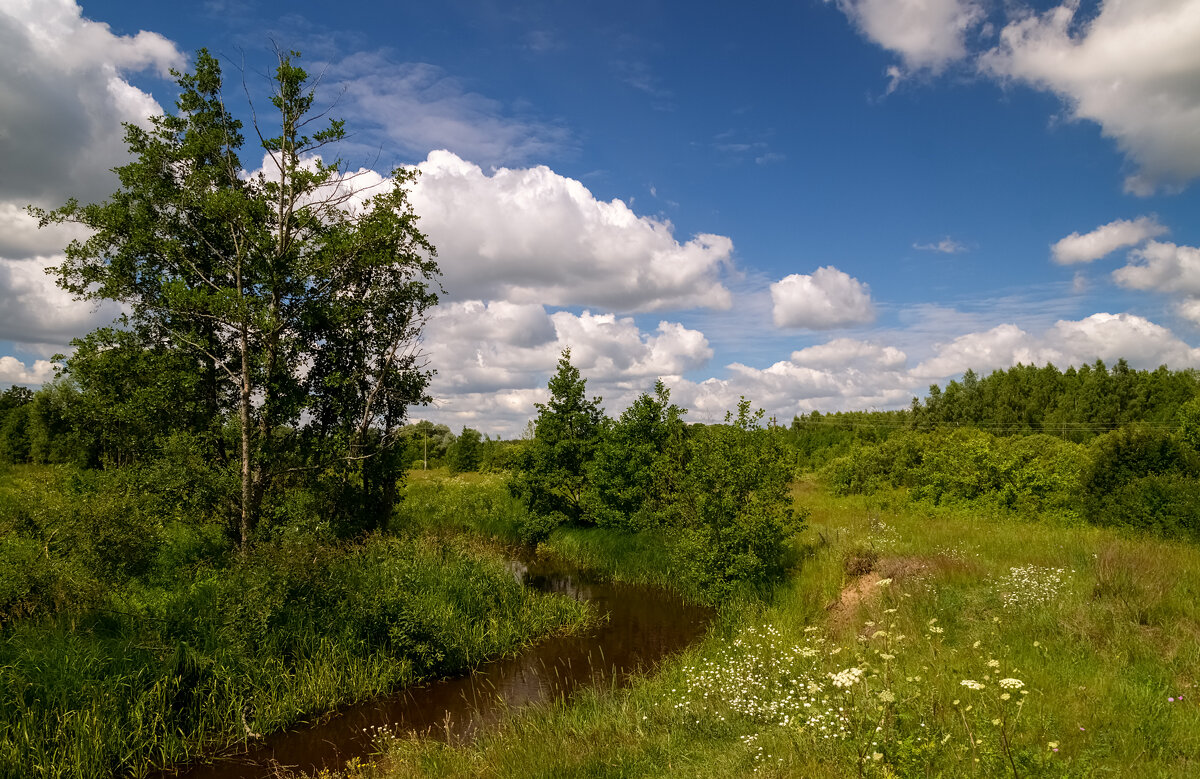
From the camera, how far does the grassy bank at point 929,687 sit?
565cm

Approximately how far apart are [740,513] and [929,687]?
8502 mm

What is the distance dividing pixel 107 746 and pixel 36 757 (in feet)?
2.69

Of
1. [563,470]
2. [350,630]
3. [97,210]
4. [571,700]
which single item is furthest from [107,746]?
[563,470]

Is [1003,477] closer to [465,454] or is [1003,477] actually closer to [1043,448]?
[1043,448]

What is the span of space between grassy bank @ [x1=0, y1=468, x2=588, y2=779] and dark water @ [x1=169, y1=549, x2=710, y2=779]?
1.45ft

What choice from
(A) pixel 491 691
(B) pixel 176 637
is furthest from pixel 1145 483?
(B) pixel 176 637

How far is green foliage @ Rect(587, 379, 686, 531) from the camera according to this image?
23.0 metres

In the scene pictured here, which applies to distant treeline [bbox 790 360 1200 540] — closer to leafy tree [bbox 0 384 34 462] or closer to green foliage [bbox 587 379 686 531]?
green foliage [bbox 587 379 686 531]

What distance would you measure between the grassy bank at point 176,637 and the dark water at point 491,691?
443mm

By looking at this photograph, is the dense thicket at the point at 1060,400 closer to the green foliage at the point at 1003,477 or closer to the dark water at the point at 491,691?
the green foliage at the point at 1003,477

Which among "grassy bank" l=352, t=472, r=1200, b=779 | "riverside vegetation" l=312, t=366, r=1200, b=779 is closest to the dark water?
"riverside vegetation" l=312, t=366, r=1200, b=779

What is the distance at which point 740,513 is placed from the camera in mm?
16031

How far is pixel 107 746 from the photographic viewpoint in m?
8.72

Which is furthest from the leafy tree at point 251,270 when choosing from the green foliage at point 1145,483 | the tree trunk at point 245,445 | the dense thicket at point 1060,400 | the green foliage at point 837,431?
the dense thicket at point 1060,400
